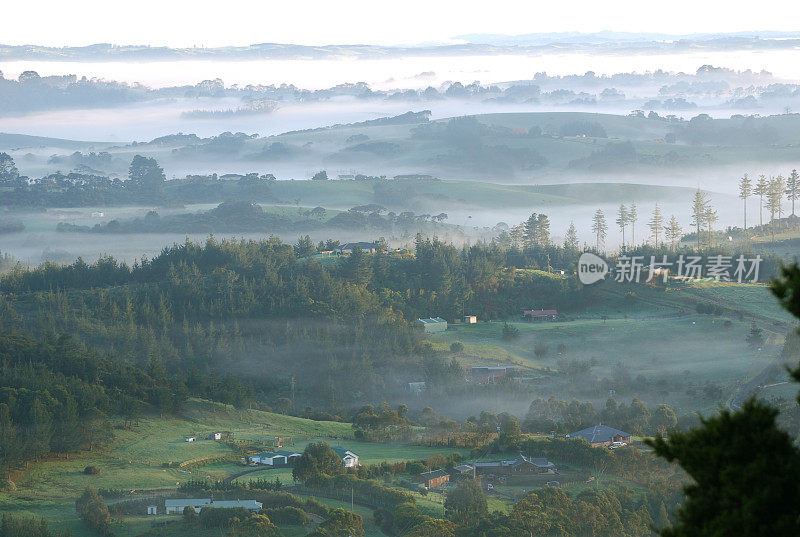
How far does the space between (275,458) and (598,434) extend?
10535 mm

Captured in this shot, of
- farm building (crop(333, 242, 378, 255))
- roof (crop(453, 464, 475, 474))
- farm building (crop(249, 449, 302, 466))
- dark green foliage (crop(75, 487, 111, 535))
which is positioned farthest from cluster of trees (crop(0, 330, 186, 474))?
farm building (crop(333, 242, 378, 255))

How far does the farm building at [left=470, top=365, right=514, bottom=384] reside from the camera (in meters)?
46.4

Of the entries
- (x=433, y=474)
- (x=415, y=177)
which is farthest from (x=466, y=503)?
(x=415, y=177)

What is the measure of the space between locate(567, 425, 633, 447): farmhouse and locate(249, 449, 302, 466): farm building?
30.1ft

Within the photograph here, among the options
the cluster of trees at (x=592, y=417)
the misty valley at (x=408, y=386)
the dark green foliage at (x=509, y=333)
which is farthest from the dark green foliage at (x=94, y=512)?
the dark green foliage at (x=509, y=333)

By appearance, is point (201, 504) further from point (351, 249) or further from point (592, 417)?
point (351, 249)

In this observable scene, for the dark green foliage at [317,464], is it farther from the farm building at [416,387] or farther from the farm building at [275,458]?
the farm building at [416,387]

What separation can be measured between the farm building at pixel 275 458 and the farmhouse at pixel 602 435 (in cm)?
916

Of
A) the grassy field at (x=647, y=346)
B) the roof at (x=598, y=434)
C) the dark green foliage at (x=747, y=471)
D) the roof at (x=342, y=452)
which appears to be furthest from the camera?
the grassy field at (x=647, y=346)

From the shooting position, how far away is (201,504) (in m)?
26.9

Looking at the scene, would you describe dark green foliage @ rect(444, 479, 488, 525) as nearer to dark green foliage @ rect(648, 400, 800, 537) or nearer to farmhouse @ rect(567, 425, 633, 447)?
farmhouse @ rect(567, 425, 633, 447)

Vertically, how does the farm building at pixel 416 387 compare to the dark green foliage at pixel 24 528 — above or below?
below

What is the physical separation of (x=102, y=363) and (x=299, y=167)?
132624 mm

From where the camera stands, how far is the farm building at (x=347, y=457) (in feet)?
104
